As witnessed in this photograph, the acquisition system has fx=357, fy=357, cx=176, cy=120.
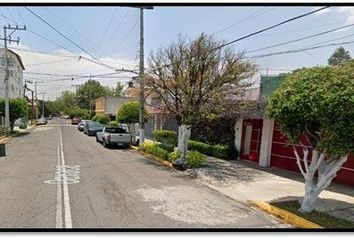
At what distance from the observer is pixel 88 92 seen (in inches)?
4203

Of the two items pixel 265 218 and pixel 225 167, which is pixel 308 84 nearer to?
pixel 265 218

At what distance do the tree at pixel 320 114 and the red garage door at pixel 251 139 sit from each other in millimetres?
8137

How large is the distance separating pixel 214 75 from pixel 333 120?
765 centimetres

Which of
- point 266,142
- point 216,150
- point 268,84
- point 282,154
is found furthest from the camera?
point 216,150

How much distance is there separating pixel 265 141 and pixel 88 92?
9646 cm

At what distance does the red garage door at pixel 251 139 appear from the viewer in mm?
16781

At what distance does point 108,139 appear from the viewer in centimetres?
2262

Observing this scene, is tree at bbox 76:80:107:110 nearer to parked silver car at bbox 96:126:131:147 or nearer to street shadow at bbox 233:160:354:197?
parked silver car at bbox 96:126:131:147

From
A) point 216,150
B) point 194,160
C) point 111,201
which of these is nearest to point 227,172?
point 194,160

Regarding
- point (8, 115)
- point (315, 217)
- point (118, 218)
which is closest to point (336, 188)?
point (315, 217)

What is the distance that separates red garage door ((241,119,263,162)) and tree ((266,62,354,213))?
8137 millimetres

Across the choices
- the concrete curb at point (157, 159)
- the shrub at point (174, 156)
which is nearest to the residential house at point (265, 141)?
the shrub at point (174, 156)

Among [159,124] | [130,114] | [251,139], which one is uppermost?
[130,114]

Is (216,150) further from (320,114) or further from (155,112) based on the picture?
(320,114)
